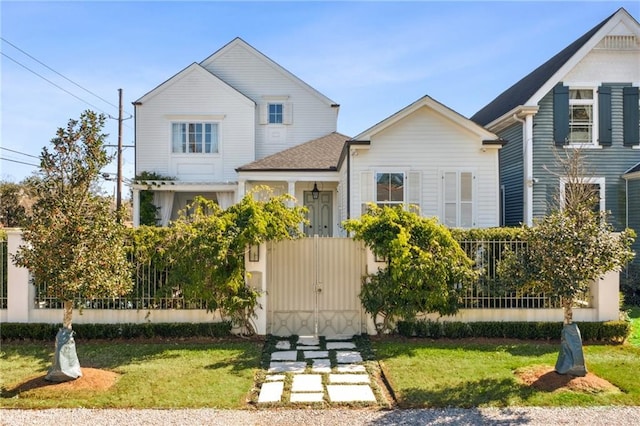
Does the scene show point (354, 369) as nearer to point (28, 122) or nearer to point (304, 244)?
point (304, 244)

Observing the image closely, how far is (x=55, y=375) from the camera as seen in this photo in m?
6.20

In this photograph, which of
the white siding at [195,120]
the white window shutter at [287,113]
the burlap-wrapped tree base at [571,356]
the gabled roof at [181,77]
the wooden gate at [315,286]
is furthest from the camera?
the white window shutter at [287,113]

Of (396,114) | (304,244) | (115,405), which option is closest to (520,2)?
(396,114)

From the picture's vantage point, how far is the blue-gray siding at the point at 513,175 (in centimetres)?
1529

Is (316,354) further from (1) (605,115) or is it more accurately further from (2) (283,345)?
(1) (605,115)

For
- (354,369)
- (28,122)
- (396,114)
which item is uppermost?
(28,122)

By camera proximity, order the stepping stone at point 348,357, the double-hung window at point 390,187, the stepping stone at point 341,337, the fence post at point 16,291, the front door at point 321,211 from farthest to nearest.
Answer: the front door at point 321,211, the double-hung window at point 390,187, the stepping stone at point 341,337, the fence post at point 16,291, the stepping stone at point 348,357

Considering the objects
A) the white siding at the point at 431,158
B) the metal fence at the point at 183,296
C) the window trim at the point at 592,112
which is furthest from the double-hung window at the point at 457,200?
the window trim at the point at 592,112

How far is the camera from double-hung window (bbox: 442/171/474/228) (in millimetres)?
13062

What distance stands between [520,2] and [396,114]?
4.22 meters

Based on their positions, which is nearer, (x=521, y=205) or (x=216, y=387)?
(x=216, y=387)

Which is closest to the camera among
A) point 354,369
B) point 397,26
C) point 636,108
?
point 354,369

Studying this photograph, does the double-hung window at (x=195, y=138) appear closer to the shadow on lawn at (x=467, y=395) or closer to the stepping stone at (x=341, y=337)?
the stepping stone at (x=341, y=337)

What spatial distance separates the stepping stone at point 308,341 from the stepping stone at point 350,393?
7.55ft
